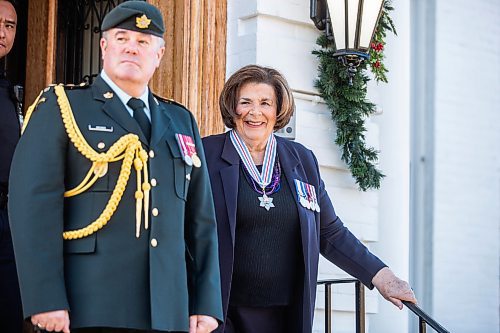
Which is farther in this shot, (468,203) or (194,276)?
(468,203)

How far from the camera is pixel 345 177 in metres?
6.07

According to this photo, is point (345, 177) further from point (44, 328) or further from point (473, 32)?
point (44, 328)

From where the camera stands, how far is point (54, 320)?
3.22 metres

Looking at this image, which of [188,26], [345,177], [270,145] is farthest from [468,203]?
[270,145]

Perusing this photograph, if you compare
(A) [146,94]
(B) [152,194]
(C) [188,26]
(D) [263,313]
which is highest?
(C) [188,26]

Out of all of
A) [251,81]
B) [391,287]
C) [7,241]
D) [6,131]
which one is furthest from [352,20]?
[7,241]

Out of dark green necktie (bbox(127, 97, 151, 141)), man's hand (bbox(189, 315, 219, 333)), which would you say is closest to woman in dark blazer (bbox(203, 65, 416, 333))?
man's hand (bbox(189, 315, 219, 333))

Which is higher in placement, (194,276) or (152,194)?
(152,194)

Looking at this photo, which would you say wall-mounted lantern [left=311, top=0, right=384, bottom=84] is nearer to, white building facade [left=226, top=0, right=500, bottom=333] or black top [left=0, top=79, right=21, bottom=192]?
white building facade [left=226, top=0, right=500, bottom=333]

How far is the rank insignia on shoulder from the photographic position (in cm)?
360

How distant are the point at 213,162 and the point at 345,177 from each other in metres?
1.80

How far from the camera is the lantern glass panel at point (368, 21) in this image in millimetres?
5625

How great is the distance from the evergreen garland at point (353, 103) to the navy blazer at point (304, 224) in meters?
1.33

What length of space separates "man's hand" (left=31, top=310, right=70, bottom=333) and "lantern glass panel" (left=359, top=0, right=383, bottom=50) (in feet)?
9.26
